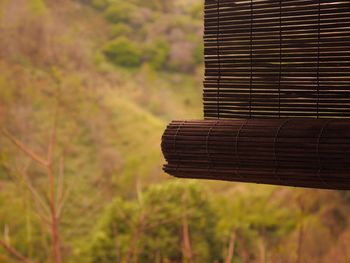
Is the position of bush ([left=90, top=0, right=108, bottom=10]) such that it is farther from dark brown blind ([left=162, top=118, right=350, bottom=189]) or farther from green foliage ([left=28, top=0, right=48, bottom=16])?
dark brown blind ([left=162, top=118, right=350, bottom=189])

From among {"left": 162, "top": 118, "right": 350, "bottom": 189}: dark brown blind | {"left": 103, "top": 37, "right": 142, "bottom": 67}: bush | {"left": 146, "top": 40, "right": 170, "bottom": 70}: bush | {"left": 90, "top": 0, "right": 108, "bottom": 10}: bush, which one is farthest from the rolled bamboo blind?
{"left": 90, "top": 0, "right": 108, "bottom": 10}: bush

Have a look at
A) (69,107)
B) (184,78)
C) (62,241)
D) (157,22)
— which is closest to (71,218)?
(62,241)

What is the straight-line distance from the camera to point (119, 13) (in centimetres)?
1675

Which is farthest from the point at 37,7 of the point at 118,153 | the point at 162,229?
the point at 162,229

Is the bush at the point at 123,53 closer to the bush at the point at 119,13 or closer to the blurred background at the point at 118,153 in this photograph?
the blurred background at the point at 118,153

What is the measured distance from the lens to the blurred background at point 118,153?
9656 mm

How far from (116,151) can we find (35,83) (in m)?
2.57

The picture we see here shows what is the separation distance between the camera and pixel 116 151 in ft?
43.0

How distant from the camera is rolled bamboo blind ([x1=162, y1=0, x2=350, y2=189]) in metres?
1.41

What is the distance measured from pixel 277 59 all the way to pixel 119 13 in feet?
51.1

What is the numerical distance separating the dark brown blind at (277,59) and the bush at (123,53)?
14519 mm

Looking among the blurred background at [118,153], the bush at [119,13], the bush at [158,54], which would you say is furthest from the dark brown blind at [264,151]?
the bush at [119,13]

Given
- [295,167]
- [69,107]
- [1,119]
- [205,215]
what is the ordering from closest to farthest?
[295,167], [205,215], [1,119], [69,107]

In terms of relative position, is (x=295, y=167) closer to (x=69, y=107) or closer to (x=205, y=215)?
(x=205, y=215)
